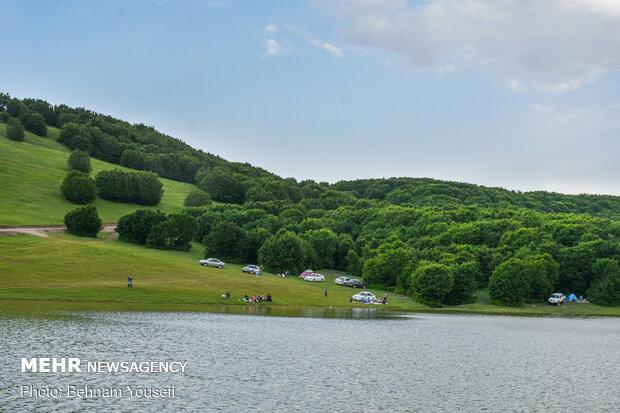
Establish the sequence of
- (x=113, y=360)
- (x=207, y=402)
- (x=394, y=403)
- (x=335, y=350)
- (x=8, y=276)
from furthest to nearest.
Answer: (x=8, y=276)
(x=335, y=350)
(x=113, y=360)
(x=394, y=403)
(x=207, y=402)

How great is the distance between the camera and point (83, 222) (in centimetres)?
13825

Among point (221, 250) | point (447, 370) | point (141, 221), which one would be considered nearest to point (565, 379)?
point (447, 370)

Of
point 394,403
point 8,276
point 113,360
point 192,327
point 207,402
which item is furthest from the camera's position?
point 8,276

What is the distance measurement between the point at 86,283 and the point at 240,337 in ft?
138

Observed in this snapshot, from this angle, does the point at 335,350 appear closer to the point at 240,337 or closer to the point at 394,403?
the point at 240,337

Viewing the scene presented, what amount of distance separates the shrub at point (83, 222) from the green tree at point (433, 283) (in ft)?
267

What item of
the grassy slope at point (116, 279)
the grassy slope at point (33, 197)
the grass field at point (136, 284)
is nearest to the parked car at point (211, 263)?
the grass field at point (136, 284)

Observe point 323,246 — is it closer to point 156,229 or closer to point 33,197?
point 156,229

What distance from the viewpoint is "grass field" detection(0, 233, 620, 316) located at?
78250 mm

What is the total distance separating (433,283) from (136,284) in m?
62.3

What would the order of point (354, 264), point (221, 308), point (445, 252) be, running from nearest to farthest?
point (221, 308)
point (445, 252)
point (354, 264)

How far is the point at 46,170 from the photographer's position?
192875 millimetres

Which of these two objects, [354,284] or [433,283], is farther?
[354,284]

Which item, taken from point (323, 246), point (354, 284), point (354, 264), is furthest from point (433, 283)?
point (323, 246)
